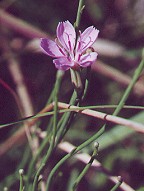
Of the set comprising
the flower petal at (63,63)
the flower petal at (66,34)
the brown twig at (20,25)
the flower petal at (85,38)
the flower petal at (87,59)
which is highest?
the brown twig at (20,25)

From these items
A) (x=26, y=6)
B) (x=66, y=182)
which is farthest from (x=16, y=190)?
(x=26, y=6)

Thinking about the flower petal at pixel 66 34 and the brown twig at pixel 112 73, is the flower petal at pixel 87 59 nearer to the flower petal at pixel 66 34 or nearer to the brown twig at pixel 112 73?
the flower petal at pixel 66 34

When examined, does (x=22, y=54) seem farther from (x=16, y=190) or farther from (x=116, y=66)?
(x=16, y=190)

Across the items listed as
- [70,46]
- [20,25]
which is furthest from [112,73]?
[70,46]

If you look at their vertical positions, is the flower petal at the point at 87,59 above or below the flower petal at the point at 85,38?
below

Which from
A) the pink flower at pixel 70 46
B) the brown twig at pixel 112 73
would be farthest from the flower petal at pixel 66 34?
the brown twig at pixel 112 73

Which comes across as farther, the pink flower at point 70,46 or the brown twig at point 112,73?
the brown twig at point 112,73

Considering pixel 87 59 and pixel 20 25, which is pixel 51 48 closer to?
pixel 87 59
